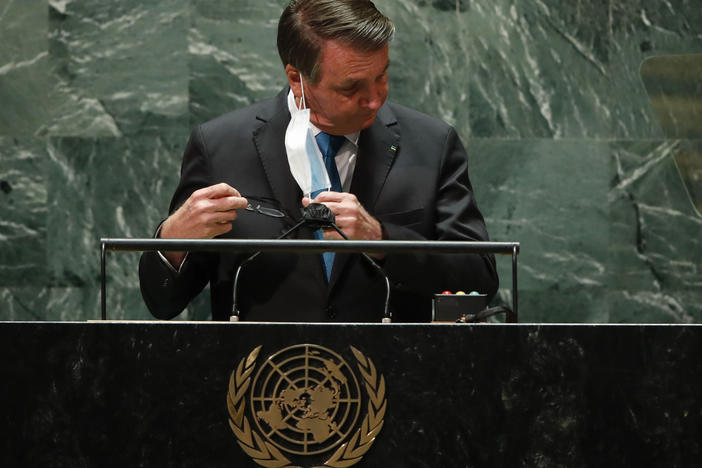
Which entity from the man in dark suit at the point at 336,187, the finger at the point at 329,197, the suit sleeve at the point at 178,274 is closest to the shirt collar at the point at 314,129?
→ the man in dark suit at the point at 336,187

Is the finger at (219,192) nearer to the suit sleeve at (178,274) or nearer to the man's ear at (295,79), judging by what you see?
the suit sleeve at (178,274)

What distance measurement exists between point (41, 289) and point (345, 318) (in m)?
2.14

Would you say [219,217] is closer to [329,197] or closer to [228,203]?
[228,203]

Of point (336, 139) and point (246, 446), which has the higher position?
point (246, 446)

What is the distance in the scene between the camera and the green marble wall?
4480 millimetres

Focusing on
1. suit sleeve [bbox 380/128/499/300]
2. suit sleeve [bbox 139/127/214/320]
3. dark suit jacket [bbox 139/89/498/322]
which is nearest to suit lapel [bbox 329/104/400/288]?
dark suit jacket [bbox 139/89/498/322]

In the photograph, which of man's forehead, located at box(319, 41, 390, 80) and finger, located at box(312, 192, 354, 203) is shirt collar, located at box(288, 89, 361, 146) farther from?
finger, located at box(312, 192, 354, 203)

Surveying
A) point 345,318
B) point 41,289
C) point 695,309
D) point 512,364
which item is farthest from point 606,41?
point 512,364

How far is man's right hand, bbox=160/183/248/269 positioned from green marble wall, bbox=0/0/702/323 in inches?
83.8

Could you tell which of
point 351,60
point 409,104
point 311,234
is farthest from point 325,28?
point 409,104

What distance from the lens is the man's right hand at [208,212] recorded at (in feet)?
7.64

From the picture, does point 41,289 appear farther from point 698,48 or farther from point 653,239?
point 698,48

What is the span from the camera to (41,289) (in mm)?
4500

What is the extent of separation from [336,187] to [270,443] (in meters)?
→ 1.21
